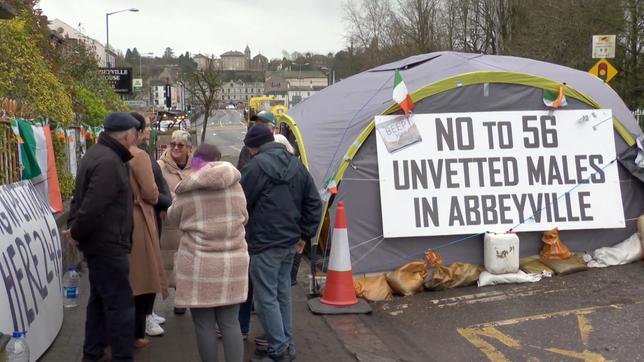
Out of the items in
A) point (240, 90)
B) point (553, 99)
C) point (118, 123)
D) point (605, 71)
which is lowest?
point (118, 123)

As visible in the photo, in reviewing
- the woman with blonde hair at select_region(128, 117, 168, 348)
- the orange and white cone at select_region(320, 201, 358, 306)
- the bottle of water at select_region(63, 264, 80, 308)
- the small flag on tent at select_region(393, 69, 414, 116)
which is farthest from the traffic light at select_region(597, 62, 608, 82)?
the woman with blonde hair at select_region(128, 117, 168, 348)

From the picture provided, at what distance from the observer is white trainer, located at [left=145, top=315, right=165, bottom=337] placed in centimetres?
565

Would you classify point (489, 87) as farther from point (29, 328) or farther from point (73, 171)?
point (73, 171)

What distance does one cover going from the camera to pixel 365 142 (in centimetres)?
741

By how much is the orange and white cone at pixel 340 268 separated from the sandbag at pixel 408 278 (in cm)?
60

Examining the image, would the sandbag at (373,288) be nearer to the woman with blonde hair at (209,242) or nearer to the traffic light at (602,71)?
the woman with blonde hair at (209,242)

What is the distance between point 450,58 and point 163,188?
4297 millimetres

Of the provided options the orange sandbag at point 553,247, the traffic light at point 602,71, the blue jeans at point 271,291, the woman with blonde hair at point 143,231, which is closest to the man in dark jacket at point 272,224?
the blue jeans at point 271,291

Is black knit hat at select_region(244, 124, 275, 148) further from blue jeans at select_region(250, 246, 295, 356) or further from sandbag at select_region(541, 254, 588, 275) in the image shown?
sandbag at select_region(541, 254, 588, 275)

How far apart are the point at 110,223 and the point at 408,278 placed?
12.4 ft

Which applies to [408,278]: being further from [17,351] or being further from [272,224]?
[17,351]

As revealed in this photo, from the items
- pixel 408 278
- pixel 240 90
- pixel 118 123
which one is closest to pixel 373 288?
pixel 408 278

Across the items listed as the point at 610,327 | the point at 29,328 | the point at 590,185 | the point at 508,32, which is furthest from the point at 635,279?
the point at 508,32

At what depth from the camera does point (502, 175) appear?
763cm
